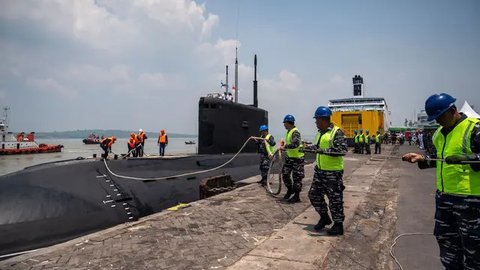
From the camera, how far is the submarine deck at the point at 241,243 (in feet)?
14.5

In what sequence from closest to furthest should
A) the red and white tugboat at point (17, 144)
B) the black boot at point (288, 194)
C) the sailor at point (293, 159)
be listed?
the sailor at point (293, 159) → the black boot at point (288, 194) → the red and white tugboat at point (17, 144)

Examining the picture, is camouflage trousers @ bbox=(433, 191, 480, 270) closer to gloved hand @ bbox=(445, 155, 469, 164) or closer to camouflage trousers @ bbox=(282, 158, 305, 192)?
gloved hand @ bbox=(445, 155, 469, 164)

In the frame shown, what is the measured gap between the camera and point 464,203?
3.09m

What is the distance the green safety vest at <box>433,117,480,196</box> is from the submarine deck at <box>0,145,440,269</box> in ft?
5.60

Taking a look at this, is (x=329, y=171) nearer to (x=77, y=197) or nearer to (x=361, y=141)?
(x=77, y=197)

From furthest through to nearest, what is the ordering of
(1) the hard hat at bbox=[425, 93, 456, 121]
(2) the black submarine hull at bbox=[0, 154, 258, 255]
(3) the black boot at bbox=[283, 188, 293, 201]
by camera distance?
1. (3) the black boot at bbox=[283, 188, 293, 201]
2. (2) the black submarine hull at bbox=[0, 154, 258, 255]
3. (1) the hard hat at bbox=[425, 93, 456, 121]

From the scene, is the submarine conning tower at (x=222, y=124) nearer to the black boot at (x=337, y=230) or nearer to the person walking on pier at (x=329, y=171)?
the person walking on pier at (x=329, y=171)

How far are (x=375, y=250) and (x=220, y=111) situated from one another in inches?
354

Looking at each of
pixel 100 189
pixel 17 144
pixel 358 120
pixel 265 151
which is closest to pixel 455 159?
pixel 100 189

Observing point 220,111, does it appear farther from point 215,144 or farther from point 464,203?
point 464,203

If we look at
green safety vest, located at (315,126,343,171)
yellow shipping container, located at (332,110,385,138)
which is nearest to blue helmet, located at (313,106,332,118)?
green safety vest, located at (315,126,343,171)

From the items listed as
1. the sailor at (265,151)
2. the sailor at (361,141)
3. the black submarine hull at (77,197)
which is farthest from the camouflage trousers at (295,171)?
the sailor at (361,141)

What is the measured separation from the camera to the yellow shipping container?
37.8 metres

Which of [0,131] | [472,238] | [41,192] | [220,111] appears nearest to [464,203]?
[472,238]
